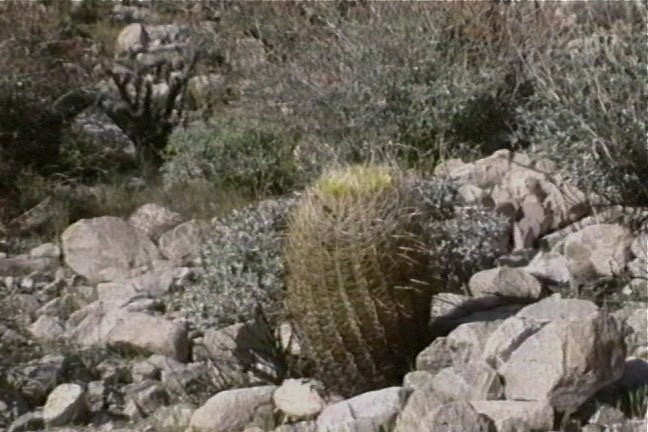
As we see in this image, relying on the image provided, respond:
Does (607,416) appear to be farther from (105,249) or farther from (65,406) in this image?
(105,249)

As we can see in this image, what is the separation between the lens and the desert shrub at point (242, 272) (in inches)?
239

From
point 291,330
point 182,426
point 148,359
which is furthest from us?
point 148,359

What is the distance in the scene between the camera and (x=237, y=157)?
8547 millimetres

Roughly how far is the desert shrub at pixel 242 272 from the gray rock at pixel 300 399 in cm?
72

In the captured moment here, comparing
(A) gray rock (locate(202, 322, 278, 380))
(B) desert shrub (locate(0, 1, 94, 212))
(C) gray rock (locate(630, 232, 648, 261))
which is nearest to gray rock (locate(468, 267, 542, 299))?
(C) gray rock (locate(630, 232, 648, 261))

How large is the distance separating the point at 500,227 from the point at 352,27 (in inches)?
114

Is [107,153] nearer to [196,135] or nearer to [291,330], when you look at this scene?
[196,135]

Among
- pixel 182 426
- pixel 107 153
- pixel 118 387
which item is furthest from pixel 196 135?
pixel 182 426

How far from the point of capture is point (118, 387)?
5.88 m

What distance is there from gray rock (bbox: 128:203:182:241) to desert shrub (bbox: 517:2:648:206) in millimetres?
2088

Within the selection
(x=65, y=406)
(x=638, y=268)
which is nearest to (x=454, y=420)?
(x=65, y=406)

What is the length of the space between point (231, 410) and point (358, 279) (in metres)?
0.68

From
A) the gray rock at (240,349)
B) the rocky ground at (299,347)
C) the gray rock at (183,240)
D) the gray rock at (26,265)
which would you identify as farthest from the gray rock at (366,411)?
the gray rock at (26,265)

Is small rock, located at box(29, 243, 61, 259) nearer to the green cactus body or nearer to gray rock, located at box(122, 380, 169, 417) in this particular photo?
gray rock, located at box(122, 380, 169, 417)
